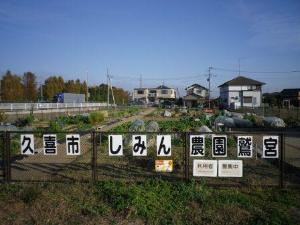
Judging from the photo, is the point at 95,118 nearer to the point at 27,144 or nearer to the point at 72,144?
the point at 27,144

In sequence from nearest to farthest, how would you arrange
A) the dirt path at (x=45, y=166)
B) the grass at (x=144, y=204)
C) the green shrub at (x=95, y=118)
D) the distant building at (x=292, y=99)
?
the grass at (x=144, y=204)
the dirt path at (x=45, y=166)
the green shrub at (x=95, y=118)
the distant building at (x=292, y=99)

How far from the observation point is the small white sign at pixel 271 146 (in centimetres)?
733

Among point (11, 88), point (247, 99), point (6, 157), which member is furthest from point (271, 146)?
point (11, 88)

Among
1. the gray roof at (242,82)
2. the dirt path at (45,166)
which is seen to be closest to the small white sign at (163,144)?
the dirt path at (45,166)

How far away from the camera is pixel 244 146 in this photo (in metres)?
7.54

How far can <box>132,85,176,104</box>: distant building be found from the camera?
396 ft

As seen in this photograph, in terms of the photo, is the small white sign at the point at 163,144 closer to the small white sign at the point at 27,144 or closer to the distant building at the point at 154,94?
the small white sign at the point at 27,144

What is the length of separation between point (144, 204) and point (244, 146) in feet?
9.35

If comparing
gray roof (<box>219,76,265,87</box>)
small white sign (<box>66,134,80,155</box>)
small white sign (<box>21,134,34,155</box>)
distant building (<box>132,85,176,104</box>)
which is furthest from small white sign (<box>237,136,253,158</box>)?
distant building (<box>132,85,176,104</box>)

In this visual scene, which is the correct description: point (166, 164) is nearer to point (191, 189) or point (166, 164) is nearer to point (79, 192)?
point (191, 189)

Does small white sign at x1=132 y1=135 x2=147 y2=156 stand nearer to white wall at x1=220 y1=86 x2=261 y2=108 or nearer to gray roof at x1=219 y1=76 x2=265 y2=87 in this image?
white wall at x1=220 y1=86 x2=261 y2=108

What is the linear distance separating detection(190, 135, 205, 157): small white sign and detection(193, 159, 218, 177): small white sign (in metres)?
0.30

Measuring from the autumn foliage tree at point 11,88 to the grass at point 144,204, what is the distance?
62.9 meters

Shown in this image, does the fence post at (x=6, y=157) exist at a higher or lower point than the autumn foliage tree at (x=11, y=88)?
lower
